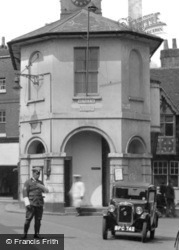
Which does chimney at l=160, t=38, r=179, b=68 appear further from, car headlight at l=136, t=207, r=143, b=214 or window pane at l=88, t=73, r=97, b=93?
car headlight at l=136, t=207, r=143, b=214

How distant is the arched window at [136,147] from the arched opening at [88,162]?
1.47 metres

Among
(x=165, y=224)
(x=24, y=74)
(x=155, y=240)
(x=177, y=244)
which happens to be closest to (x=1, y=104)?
(x=24, y=74)

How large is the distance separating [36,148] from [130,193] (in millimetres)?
12522

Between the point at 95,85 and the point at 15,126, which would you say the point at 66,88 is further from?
the point at 15,126

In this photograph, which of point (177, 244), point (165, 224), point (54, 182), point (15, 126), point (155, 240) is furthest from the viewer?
point (15, 126)

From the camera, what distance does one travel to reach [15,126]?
50.4 meters

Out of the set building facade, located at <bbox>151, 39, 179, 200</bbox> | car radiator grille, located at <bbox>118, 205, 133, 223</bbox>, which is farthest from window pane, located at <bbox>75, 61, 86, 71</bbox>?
building facade, located at <bbox>151, 39, 179, 200</bbox>

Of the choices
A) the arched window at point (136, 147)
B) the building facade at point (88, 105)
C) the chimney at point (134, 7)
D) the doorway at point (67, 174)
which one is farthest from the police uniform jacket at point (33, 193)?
the chimney at point (134, 7)

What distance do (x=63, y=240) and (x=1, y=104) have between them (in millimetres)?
35288

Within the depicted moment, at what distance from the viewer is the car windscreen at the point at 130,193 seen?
19250 millimetres

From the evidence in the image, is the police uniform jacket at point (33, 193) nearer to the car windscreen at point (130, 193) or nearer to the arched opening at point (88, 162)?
the car windscreen at point (130, 193)

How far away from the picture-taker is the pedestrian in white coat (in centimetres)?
2748

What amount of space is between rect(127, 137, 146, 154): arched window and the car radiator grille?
11.9 metres

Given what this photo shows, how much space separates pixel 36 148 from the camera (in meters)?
31.3
